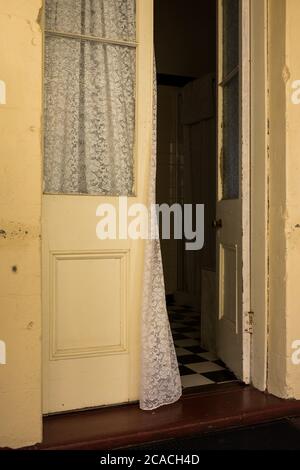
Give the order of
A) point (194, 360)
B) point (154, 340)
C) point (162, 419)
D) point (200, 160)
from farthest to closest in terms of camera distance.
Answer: point (200, 160), point (194, 360), point (154, 340), point (162, 419)

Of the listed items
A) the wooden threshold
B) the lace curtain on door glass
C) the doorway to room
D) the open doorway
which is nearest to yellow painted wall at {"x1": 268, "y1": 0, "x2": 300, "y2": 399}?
the wooden threshold

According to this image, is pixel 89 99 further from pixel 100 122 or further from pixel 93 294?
pixel 93 294

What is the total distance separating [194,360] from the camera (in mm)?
3338

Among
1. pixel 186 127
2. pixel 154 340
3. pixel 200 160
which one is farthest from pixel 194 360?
pixel 186 127

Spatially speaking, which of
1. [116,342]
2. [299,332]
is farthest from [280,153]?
[116,342]

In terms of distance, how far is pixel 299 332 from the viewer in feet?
8.38

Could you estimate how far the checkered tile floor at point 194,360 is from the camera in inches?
115

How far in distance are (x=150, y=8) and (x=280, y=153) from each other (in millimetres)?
1037

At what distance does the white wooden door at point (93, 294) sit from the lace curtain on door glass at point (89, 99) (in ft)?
0.21

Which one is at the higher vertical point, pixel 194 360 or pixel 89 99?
pixel 89 99

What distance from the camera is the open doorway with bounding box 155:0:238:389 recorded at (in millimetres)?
5184

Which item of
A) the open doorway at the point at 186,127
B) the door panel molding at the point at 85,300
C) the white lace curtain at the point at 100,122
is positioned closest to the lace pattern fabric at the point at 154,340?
the white lace curtain at the point at 100,122

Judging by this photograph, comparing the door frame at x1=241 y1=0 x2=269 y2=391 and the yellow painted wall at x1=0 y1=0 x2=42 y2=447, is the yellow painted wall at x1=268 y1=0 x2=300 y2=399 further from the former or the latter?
the yellow painted wall at x1=0 y1=0 x2=42 y2=447

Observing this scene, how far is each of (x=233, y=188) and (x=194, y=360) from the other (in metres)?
1.23
